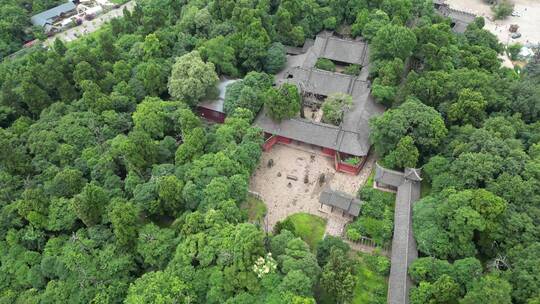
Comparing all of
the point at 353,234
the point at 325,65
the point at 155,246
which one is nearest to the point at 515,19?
the point at 325,65

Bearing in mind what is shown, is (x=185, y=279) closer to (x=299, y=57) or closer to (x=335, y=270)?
(x=335, y=270)

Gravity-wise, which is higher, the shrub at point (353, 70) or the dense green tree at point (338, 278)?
the shrub at point (353, 70)

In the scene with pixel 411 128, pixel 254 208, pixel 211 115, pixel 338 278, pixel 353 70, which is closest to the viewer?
pixel 338 278

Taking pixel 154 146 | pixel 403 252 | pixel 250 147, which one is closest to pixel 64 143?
pixel 154 146

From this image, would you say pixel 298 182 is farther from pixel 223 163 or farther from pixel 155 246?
pixel 155 246

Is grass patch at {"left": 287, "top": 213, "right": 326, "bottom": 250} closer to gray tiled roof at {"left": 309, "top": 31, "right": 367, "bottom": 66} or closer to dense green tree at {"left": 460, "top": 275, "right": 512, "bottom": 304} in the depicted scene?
dense green tree at {"left": 460, "top": 275, "right": 512, "bottom": 304}

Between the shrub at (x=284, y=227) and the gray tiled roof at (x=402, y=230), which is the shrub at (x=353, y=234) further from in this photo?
the shrub at (x=284, y=227)

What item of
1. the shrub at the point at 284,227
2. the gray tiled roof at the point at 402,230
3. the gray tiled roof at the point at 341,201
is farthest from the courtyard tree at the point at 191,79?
the gray tiled roof at the point at 402,230
